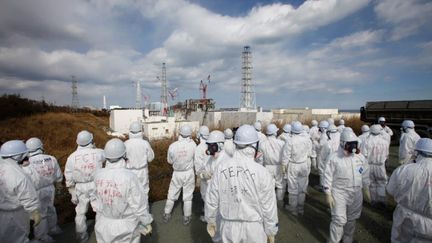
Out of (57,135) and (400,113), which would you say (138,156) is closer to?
(57,135)

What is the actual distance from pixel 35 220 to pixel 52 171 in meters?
1.64

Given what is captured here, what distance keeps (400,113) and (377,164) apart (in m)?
9.65

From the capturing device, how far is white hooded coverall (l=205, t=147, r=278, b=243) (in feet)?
9.11

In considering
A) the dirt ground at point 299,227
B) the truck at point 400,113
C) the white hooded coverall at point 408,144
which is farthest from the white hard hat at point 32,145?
the truck at point 400,113

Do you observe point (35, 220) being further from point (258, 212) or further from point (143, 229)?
point (258, 212)

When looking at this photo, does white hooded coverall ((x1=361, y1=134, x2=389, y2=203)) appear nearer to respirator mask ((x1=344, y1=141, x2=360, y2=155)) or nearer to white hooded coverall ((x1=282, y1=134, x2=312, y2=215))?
white hooded coverall ((x1=282, y1=134, x2=312, y2=215))

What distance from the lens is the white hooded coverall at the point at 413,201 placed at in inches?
120

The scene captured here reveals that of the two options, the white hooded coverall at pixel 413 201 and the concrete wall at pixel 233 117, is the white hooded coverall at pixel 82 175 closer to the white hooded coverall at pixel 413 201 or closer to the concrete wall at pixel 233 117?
the white hooded coverall at pixel 413 201

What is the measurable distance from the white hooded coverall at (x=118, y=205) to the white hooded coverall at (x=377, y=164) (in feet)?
19.6

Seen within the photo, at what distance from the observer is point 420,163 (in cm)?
328

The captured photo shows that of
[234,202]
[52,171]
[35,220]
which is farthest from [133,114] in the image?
[234,202]

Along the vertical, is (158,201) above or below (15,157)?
below

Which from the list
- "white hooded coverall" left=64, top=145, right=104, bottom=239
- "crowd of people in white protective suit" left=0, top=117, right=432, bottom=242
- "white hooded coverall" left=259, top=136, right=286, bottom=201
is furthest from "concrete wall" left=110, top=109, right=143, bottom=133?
"white hooded coverall" left=259, top=136, right=286, bottom=201

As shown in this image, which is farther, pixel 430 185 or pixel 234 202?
pixel 430 185
